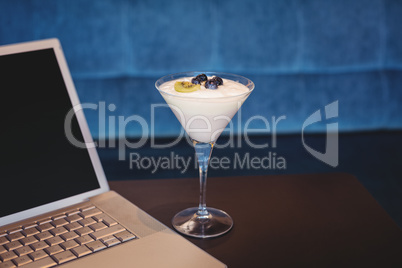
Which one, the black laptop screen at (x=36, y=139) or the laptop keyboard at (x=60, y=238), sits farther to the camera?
the black laptop screen at (x=36, y=139)

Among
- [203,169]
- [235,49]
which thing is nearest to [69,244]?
[203,169]

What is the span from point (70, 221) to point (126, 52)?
1.16 metres

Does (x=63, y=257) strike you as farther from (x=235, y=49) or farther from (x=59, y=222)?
(x=235, y=49)

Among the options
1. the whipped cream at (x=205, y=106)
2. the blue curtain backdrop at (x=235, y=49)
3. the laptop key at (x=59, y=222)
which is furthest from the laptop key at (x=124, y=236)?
the blue curtain backdrop at (x=235, y=49)

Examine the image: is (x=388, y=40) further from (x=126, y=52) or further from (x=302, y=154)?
(x=126, y=52)

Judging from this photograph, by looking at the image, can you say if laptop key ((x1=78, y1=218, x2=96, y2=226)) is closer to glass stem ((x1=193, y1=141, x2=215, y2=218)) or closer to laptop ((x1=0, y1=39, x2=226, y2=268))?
laptop ((x1=0, y1=39, x2=226, y2=268))

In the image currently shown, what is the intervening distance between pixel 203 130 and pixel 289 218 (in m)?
A: 0.23

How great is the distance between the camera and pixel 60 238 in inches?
31.3

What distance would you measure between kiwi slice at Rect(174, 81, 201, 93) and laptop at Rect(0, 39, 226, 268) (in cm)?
21

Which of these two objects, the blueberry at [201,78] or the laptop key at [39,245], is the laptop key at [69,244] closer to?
the laptop key at [39,245]

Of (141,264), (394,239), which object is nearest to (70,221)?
(141,264)

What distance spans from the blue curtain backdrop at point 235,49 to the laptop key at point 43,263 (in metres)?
1.20

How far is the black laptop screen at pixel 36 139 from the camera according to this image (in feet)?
2.98

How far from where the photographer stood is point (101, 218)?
856 millimetres
